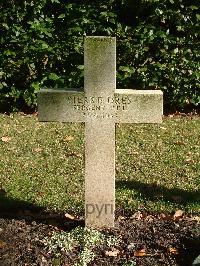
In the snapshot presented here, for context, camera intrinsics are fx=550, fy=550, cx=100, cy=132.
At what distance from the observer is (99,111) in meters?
4.23

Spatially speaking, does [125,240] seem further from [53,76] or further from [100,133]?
[53,76]

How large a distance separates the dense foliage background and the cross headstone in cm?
403

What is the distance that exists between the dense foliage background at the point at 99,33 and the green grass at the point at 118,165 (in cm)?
66

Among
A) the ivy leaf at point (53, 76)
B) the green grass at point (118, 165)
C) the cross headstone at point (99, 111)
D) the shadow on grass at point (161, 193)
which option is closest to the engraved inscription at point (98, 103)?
the cross headstone at point (99, 111)

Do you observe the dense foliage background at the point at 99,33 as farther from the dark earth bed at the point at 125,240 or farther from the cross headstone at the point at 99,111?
the cross headstone at the point at 99,111

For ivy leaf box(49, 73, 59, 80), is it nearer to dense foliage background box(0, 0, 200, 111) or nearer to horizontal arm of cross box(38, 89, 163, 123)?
dense foliage background box(0, 0, 200, 111)

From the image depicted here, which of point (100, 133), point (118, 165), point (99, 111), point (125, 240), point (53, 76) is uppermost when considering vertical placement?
point (53, 76)

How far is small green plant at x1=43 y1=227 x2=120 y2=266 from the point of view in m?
4.09

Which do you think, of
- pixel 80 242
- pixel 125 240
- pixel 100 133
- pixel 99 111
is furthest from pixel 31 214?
pixel 99 111

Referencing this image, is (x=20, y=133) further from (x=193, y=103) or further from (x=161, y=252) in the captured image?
(x=161, y=252)

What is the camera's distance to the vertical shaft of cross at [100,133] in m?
4.11

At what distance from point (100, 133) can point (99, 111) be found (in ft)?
0.56

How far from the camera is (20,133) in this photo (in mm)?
7578

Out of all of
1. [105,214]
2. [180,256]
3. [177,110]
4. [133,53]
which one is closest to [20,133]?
[133,53]
